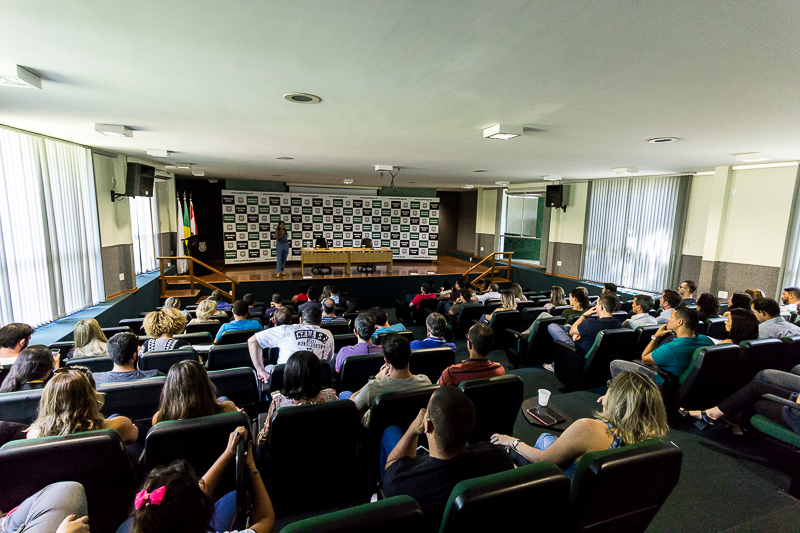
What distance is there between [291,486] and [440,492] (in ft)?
3.42

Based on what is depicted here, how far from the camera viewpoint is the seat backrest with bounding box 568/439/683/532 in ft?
4.59

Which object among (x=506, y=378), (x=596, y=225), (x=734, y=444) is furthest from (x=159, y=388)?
(x=596, y=225)

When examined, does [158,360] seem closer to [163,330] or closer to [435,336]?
[163,330]

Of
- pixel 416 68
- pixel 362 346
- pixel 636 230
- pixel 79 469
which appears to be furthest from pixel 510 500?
pixel 636 230

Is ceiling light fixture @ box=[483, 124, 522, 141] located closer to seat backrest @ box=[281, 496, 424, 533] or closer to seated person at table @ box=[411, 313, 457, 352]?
seated person at table @ box=[411, 313, 457, 352]

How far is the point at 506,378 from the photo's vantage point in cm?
236

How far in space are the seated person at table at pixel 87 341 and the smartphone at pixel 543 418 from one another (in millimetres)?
3627

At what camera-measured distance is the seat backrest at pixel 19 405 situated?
200 centimetres

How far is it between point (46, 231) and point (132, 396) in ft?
14.0

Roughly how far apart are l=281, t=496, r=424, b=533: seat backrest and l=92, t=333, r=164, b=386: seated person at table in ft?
7.22

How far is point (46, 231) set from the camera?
16.1ft

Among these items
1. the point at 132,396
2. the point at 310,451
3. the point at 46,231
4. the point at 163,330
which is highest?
the point at 46,231

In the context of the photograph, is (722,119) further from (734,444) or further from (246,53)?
(246,53)

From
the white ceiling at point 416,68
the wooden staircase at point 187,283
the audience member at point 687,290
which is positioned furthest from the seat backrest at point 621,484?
the wooden staircase at point 187,283
